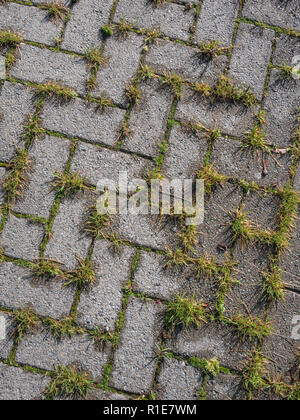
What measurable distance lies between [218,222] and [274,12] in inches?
64.2

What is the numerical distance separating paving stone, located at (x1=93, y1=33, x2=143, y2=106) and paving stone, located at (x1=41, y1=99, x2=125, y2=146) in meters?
0.11

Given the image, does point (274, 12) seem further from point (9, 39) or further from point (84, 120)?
point (9, 39)

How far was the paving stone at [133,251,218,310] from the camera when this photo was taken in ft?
10.00

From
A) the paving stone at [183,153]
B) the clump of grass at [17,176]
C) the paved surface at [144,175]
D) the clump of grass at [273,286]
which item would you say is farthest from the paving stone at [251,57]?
the clump of grass at [17,176]

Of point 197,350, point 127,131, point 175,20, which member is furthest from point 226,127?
point 197,350

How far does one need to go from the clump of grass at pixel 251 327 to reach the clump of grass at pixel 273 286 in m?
0.17

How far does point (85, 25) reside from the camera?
342cm

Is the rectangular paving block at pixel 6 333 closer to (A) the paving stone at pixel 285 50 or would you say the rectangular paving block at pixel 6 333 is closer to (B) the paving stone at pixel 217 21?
(B) the paving stone at pixel 217 21

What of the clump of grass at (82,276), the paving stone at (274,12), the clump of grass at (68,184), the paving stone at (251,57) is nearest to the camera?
the clump of grass at (82,276)

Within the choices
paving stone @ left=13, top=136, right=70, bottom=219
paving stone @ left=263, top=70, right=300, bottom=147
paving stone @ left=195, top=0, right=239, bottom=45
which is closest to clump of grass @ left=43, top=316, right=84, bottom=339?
paving stone @ left=13, top=136, right=70, bottom=219

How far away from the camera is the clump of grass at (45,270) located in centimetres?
304

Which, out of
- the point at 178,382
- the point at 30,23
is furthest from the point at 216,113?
the point at 178,382

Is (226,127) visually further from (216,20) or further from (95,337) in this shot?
(95,337)

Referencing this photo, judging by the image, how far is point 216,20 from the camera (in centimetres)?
345
